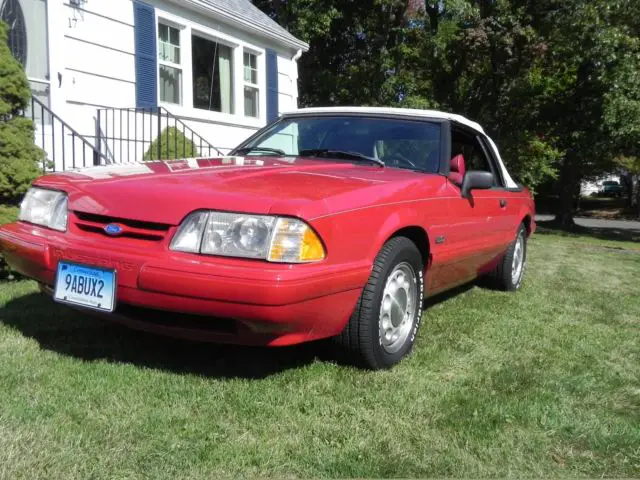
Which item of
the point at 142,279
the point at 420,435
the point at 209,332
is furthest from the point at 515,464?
the point at 142,279

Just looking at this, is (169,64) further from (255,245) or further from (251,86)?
(255,245)

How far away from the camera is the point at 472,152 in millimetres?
5328

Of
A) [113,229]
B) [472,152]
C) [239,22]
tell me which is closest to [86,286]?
[113,229]

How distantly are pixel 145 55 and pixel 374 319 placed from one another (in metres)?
6.56

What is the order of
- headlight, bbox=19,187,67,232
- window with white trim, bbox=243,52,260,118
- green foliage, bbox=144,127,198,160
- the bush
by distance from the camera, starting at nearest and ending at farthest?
headlight, bbox=19,187,67,232, the bush, green foliage, bbox=144,127,198,160, window with white trim, bbox=243,52,260,118

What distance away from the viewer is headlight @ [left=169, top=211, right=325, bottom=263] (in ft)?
8.85

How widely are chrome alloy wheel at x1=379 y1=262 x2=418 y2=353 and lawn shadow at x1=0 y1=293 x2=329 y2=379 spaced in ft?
1.14

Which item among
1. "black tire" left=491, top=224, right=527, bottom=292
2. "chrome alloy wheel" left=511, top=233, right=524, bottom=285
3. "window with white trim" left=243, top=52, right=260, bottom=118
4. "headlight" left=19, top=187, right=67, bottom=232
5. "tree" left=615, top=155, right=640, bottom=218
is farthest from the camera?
"tree" left=615, top=155, right=640, bottom=218

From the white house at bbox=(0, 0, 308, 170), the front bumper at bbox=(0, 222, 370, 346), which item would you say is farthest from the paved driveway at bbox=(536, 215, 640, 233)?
the front bumper at bbox=(0, 222, 370, 346)

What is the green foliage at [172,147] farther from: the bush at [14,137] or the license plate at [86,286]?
the license plate at [86,286]

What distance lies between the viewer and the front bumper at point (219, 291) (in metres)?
2.63

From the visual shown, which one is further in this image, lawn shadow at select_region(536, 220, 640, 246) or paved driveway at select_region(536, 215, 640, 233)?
paved driveway at select_region(536, 215, 640, 233)

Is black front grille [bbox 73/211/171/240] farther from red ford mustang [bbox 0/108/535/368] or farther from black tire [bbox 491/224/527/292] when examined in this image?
black tire [bbox 491/224/527/292]

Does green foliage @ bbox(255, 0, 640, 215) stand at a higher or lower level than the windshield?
higher
